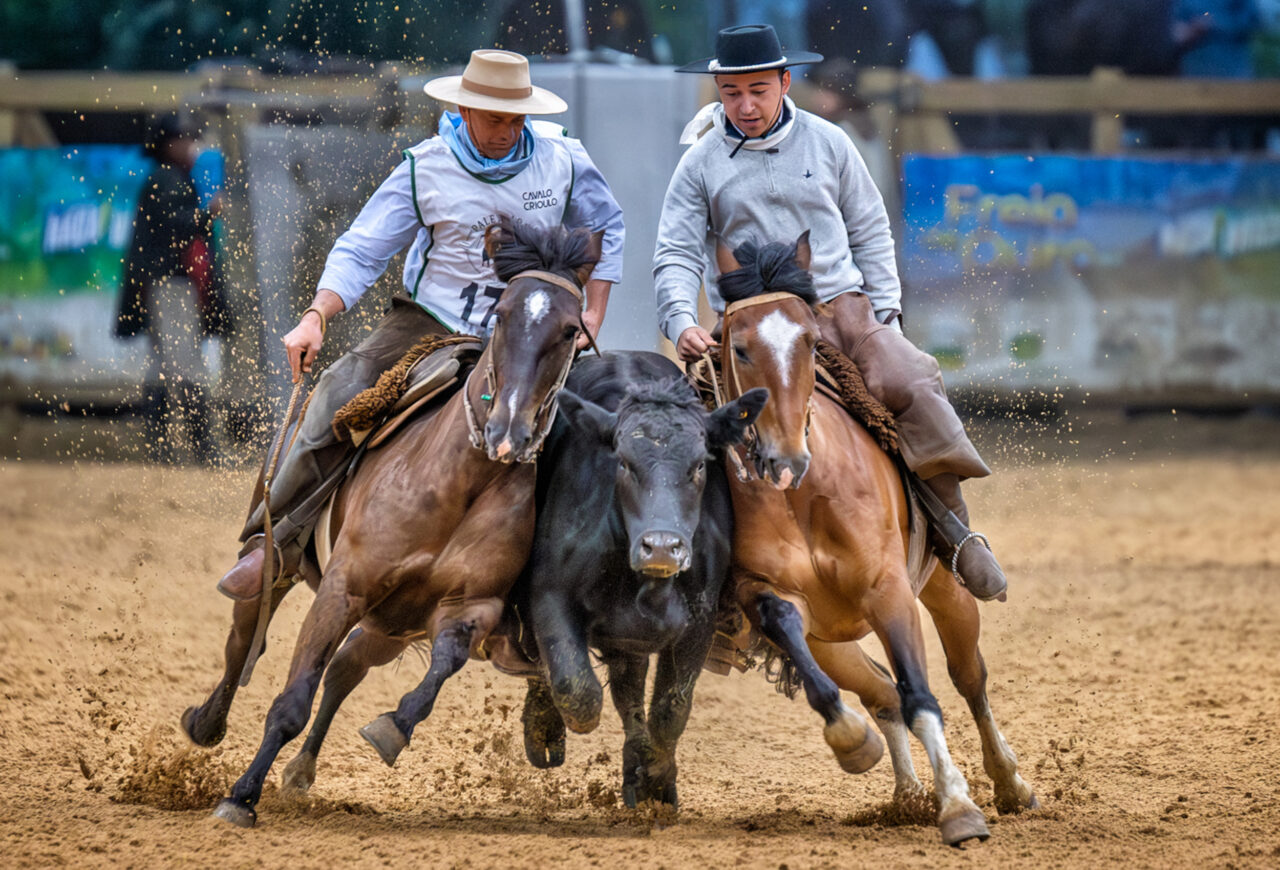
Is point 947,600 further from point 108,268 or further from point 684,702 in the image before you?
Answer: point 108,268

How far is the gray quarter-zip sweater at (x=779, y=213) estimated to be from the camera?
4629mm

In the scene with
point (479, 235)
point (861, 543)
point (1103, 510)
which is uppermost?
point (479, 235)

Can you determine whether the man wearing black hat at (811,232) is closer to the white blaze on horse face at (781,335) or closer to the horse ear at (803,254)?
the horse ear at (803,254)

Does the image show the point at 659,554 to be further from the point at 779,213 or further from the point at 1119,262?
the point at 1119,262

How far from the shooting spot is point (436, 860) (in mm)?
3861

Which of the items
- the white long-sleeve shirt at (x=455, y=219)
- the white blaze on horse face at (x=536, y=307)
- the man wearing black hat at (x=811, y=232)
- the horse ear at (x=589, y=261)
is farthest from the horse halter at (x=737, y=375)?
the white long-sleeve shirt at (x=455, y=219)

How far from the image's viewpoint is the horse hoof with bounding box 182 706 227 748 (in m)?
5.02

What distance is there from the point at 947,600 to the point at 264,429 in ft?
16.0

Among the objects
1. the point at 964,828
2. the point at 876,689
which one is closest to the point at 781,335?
the point at 964,828

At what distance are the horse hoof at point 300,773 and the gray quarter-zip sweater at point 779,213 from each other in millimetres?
1711

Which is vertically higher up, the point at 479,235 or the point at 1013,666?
the point at 479,235

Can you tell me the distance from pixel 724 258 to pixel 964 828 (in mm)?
1801

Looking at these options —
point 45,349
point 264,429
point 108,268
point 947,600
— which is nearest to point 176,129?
point 108,268

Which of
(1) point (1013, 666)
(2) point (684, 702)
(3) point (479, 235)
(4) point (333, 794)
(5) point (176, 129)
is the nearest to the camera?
(2) point (684, 702)
